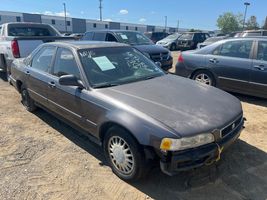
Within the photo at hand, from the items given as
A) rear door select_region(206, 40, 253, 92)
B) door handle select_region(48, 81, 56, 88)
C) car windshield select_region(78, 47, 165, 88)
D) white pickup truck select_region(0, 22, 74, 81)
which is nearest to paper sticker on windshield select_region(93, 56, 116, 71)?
car windshield select_region(78, 47, 165, 88)

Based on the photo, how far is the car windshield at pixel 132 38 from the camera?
9.57 metres

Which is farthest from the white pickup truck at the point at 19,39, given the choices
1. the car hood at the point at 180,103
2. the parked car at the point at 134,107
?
the car hood at the point at 180,103

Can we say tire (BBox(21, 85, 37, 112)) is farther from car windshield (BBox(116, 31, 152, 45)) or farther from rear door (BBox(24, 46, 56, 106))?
car windshield (BBox(116, 31, 152, 45))

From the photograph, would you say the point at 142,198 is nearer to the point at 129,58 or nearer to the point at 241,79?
the point at 129,58

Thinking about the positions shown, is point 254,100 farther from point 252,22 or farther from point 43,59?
point 252,22

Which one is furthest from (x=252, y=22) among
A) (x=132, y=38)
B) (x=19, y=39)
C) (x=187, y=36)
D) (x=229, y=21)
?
(x=19, y=39)

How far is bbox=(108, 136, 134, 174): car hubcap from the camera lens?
3.11 metres

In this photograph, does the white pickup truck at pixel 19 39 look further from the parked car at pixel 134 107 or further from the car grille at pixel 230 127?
the car grille at pixel 230 127

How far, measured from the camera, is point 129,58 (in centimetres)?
429

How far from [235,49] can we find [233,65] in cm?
43

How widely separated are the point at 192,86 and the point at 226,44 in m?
3.32

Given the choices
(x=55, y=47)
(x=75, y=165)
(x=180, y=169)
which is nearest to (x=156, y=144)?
(x=180, y=169)

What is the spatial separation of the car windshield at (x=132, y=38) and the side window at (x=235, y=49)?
11.8ft

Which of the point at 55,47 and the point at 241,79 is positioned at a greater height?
the point at 55,47
